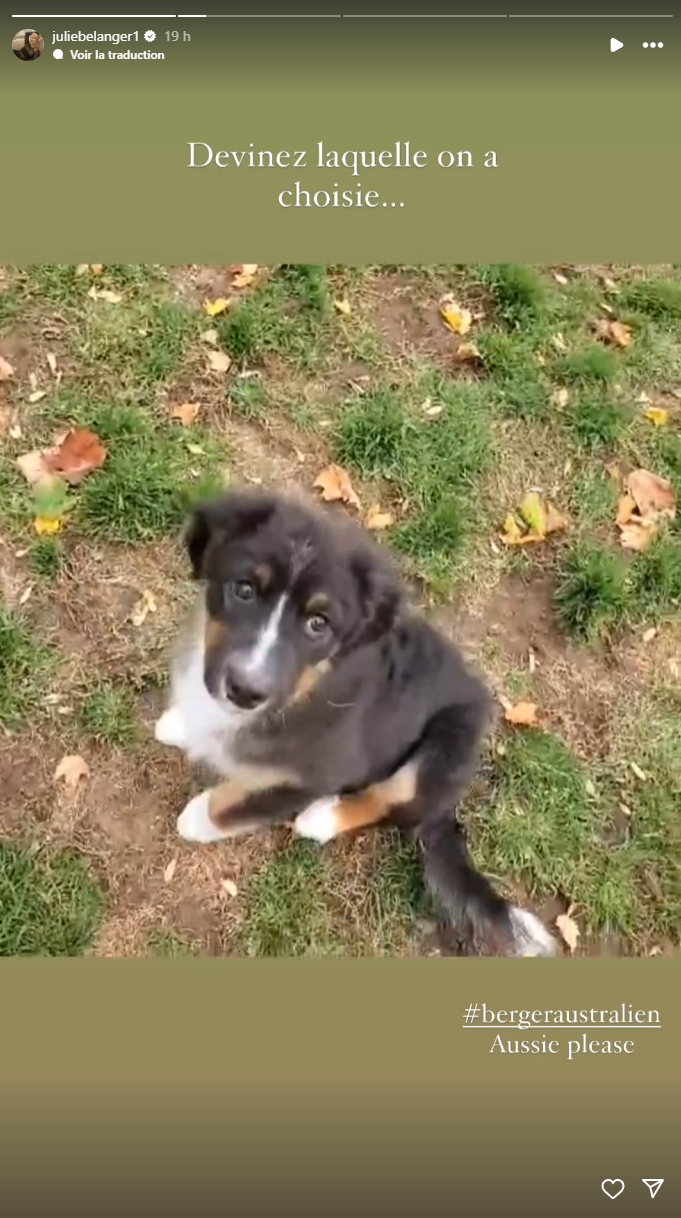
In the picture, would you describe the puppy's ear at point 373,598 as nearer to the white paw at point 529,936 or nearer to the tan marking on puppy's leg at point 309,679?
the tan marking on puppy's leg at point 309,679

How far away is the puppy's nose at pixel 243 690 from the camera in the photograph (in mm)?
2527

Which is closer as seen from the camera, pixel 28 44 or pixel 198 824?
pixel 28 44

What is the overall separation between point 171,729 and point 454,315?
6.22ft

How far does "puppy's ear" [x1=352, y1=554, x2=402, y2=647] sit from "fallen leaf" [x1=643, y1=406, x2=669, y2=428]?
1680 mm

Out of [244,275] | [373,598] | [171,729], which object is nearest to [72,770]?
[171,729]

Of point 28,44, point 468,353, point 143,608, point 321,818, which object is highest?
point 28,44

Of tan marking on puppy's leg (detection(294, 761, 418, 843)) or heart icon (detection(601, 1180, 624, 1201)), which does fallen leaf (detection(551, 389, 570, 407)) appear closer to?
tan marking on puppy's leg (detection(294, 761, 418, 843))

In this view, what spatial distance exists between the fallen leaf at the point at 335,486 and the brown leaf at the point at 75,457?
752 millimetres

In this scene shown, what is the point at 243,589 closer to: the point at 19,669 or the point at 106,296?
the point at 19,669

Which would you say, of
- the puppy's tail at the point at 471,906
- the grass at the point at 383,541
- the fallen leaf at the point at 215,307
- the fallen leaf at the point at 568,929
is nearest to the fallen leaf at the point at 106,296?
the grass at the point at 383,541

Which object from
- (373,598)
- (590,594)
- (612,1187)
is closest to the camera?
(612,1187)

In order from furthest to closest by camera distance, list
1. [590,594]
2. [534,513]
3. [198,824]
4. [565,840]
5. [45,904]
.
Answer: [534,513] → [590,594] → [565,840] → [198,824] → [45,904]

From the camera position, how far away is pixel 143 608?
11.0 feet

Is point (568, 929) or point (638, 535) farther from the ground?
point (638, 535)
